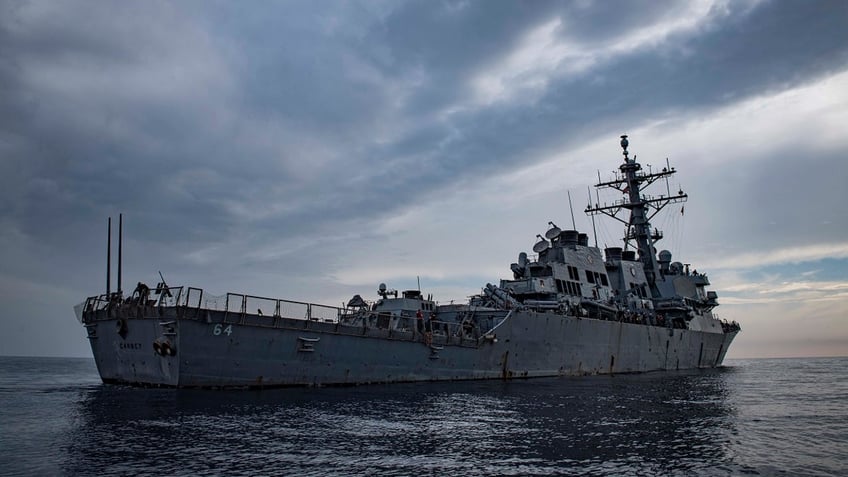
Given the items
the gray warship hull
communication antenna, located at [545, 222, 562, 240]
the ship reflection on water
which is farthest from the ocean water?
communication antenna, located at [545, 222, 562, 240]

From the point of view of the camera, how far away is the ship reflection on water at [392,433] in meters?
11.3

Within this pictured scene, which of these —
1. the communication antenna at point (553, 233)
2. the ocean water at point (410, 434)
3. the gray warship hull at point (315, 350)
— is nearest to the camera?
the ocean water at point (410, 434)

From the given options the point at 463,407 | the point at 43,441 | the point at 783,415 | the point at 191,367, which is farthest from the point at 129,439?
the point at 783,415

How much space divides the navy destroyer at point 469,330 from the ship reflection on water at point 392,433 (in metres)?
1.36

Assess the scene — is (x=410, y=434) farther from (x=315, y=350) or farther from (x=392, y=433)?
(x=315, y=350)

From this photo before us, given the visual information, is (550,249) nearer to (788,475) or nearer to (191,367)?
(191,367)

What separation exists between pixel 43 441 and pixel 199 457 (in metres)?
4.74

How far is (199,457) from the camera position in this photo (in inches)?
456

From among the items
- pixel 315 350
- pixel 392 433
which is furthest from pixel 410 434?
pixel 315 350

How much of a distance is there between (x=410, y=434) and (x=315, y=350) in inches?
404

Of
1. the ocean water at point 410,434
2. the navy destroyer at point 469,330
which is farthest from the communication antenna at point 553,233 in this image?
the ocean water at point 410,434

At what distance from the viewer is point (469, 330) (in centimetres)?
3080

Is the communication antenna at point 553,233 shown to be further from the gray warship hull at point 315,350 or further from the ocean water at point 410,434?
the ocean water at point 410,434

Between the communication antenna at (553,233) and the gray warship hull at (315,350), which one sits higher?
the communication antenna at (553,233)
